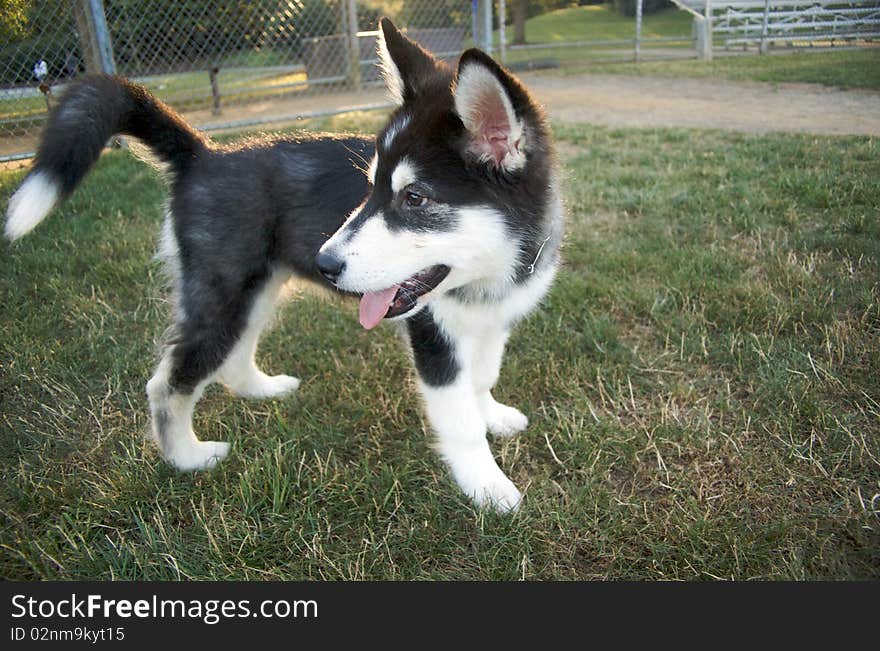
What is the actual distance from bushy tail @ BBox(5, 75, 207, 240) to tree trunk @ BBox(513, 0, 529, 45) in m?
13.4

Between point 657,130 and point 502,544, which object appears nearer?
point 502,544

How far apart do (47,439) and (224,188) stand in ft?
4.82

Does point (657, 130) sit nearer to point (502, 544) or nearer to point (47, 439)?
point (502, 544)

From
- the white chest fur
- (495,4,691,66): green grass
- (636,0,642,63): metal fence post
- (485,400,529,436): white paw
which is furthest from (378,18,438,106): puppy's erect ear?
(636,0,642,63): metal fence post

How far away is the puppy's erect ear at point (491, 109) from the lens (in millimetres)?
1956

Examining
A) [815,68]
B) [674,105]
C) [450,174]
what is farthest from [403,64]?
[674,105]

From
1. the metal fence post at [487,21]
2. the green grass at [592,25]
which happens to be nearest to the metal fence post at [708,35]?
the metal fence post at [487,21]

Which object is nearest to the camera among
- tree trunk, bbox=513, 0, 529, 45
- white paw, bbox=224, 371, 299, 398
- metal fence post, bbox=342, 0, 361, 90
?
white paw, bbox=224, 371, 299, 398

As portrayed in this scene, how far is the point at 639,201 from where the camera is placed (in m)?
5.27

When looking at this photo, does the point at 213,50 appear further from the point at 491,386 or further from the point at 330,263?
the point at 330,263

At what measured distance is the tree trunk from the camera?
14.6m

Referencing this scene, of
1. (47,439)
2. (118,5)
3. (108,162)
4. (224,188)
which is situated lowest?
(47,439)

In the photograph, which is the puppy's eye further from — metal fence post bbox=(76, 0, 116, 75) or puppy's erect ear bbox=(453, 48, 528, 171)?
metal fence post bbox=(76, 0, 116, 75)

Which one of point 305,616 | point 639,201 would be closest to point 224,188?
point 305,616
